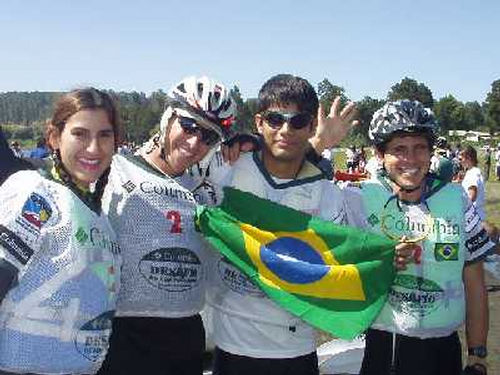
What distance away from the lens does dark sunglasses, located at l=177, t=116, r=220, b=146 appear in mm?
3932

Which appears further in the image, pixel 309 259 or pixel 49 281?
pixel 309 259

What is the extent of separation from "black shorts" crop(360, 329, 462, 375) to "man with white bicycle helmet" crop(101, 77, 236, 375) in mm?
1142

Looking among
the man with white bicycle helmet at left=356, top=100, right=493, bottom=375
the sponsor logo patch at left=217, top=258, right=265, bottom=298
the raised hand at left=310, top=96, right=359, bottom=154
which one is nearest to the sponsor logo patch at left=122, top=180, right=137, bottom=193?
the sponsor logo patch at left=217, top=258, right=265, bottom=298

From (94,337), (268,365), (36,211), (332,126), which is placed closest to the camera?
(36,211)

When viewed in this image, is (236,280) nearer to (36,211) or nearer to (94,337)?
(94,337)

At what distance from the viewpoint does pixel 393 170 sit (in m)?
4.12

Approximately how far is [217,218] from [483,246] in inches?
67.7

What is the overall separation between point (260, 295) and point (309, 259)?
40 centimetres

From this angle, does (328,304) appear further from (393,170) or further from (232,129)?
(232,129)

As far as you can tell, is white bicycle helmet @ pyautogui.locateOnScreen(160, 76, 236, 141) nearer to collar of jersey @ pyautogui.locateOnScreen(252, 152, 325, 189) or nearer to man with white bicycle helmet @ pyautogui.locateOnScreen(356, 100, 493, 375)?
collar of jersey @ pyautogui.locateOnScreen(252, 152, 325, 189)

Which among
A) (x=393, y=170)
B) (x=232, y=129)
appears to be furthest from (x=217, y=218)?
(x=393, y=170)

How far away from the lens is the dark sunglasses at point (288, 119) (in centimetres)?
395

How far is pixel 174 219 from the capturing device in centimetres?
388

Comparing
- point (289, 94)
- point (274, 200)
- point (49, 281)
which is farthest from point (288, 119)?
point (49, 281)
